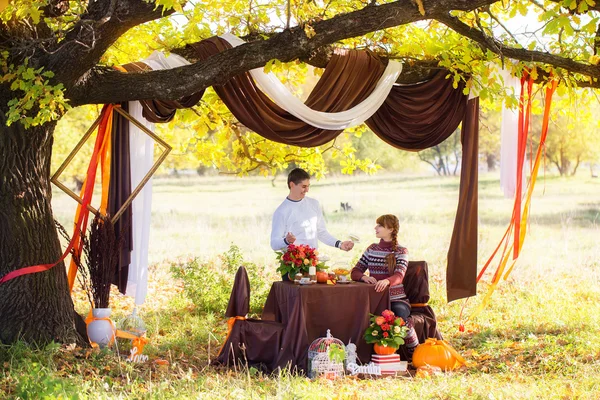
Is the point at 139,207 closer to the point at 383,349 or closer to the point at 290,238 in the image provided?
the point at 290,238

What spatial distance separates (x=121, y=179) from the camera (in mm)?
7219

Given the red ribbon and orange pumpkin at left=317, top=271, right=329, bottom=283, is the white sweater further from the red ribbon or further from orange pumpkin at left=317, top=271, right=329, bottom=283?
the red ribbon

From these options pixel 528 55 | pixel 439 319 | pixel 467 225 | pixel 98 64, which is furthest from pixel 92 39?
pixel 439 319

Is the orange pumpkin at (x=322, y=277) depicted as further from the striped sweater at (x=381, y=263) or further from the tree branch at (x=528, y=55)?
the tree branch at (x=528, y=55)

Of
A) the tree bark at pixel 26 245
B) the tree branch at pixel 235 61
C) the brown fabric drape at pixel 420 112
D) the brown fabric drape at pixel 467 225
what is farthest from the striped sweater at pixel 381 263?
the tree bark at pixel 26 245

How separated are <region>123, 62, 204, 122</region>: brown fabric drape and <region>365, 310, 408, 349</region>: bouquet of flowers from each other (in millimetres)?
2360

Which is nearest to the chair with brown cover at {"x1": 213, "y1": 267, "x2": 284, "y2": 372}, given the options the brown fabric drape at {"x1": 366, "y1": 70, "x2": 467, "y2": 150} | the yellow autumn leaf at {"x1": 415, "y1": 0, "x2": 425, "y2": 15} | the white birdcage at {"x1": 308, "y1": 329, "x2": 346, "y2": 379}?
the white birdcage at {"x1": 308, "y1": 329, "x2": 346, "y2": 379}

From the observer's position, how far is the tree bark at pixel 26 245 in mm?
6371

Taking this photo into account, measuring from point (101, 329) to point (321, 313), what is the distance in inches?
71.2

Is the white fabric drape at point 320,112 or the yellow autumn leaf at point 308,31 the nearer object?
the yellow autumn leaf at point 308,31

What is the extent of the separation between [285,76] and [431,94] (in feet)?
7.21

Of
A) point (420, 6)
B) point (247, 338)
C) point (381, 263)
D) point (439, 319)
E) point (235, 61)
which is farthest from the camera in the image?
point (439, 319)

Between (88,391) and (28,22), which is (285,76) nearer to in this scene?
(28,22)

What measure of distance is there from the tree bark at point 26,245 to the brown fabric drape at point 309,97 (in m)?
1.52
